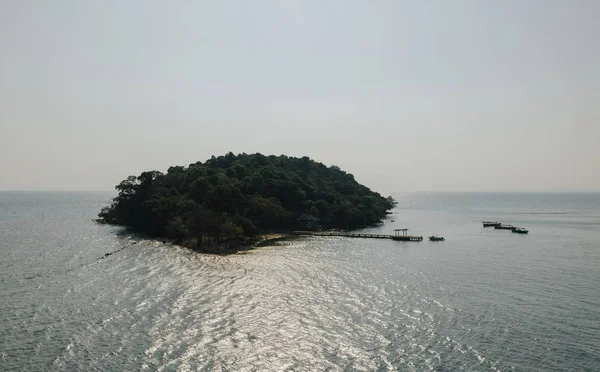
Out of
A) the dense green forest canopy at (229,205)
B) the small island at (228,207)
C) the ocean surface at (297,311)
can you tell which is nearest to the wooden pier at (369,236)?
the small island at (228,207)

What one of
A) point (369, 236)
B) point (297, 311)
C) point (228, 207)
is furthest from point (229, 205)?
Result: point (297, 311)

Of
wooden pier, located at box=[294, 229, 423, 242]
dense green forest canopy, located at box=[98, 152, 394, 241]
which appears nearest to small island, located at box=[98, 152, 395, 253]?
dense green forest canopy, located at box=[98, 152, 394, 241]

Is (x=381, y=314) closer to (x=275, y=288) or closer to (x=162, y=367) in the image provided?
(x=275, y=288)

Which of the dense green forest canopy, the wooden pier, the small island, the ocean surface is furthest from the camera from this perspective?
the wooden pier

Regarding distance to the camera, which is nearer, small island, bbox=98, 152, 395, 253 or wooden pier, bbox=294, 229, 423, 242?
small island, bbox=98, 152, 395, 253

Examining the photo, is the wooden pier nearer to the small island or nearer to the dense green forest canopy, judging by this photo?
the small island

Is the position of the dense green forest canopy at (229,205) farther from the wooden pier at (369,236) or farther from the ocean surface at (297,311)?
the ocean surface at (297,311)
